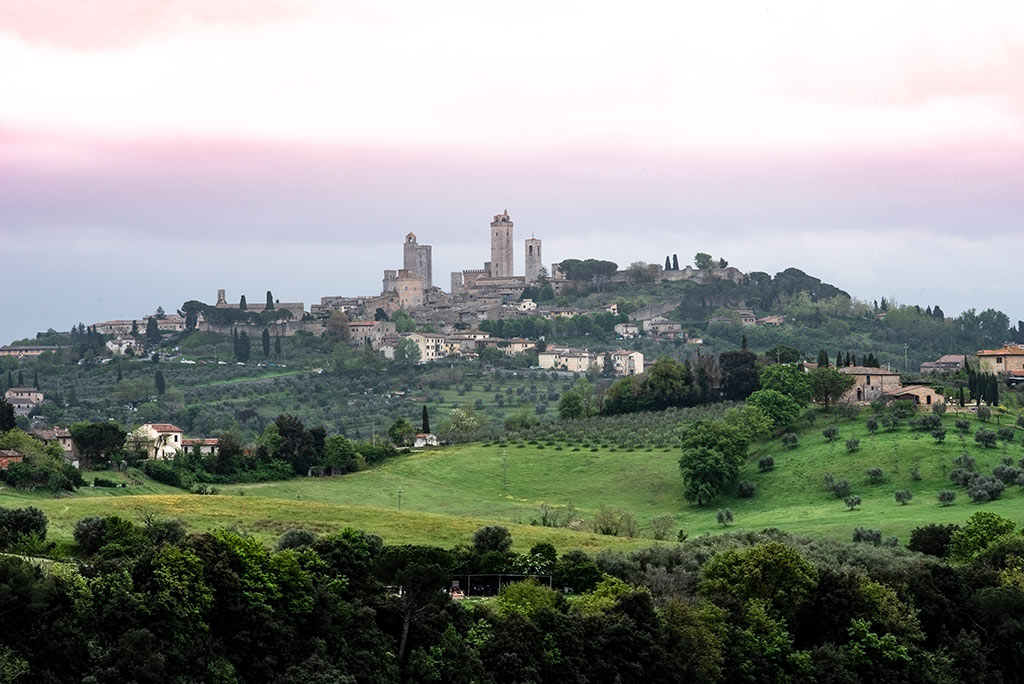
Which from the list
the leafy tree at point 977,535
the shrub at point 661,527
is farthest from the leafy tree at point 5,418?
the leafy tree at point 977,535

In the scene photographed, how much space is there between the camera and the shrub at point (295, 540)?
58.4 meters

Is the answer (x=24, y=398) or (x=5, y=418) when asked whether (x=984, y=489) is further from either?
(x=24, y=398)

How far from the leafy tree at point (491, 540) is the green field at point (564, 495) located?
2948mm

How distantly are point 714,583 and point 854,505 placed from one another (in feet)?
74.0

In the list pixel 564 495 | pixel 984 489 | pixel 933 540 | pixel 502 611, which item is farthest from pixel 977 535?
pixel 564 495

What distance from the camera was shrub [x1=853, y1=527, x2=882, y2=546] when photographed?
227ft

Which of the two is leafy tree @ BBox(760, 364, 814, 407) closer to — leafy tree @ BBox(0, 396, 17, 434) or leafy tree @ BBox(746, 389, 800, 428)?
leafy tree @ BBox(746, 389, 800, 428)

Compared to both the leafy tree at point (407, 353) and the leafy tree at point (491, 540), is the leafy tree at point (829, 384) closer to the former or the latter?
the leafy tree at point (491, 540)

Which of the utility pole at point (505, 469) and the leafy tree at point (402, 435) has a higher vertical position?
the leafy tree at point (402, 435)

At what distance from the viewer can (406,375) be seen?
605 feet

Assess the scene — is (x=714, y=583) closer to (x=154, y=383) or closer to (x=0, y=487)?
(x=0, y=487)

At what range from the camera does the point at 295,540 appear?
59094 millimetres

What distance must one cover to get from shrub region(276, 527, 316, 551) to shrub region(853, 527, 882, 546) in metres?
22.8

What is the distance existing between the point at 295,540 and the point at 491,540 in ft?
25.1
